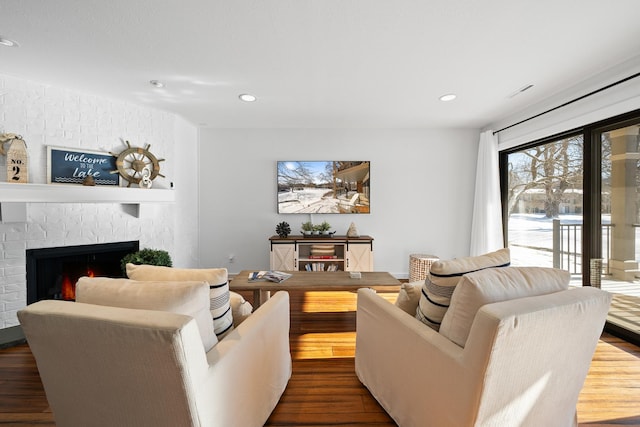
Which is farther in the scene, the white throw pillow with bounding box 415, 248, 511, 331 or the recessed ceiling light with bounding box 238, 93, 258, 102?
the recessed ceiling light with bounding box 238, 93, 258, 102

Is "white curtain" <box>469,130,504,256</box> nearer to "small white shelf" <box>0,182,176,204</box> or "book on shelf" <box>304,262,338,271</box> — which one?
"book on shelf" <box>304,262,338,271</box>

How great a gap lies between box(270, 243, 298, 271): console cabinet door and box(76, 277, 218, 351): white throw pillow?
2.84 meters

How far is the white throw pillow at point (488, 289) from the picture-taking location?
1174 millimetres

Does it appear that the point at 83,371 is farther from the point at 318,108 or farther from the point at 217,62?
the point at 318,108

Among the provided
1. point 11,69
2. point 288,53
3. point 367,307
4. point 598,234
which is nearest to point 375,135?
point 288,53

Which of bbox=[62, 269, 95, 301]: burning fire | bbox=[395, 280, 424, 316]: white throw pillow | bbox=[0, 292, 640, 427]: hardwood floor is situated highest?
bbox=[395, 280, 424, 316]: white throw pillow

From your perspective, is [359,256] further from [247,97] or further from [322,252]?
[247,97]

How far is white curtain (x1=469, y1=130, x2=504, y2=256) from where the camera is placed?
3980 mm

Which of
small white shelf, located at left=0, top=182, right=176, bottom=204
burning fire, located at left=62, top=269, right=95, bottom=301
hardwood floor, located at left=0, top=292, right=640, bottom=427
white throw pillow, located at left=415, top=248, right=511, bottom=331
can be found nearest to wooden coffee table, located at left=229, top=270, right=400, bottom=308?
hardwood floor, located at left=0, top=292, right=640, bottom=427

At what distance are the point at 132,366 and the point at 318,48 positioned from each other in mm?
2234

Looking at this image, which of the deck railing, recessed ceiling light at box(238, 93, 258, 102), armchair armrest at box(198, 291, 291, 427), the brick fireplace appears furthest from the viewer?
recessed ceiling light at box(238, 93, 258, 102)

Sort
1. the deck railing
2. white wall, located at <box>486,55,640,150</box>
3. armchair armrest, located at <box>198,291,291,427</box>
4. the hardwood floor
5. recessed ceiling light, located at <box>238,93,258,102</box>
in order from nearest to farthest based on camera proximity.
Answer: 1. armchair armrest, located at <box>198,291,291,427</box>
2. the hardwood floor
3. white wall, located at <box>486,55,640,150</box>
4. the deck railing
5. recessed ceiling light, located at <box>238,93,258,102</box>

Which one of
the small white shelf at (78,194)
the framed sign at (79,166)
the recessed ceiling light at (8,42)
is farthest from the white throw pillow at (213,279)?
the framed sign at (79,166)

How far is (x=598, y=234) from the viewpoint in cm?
274
